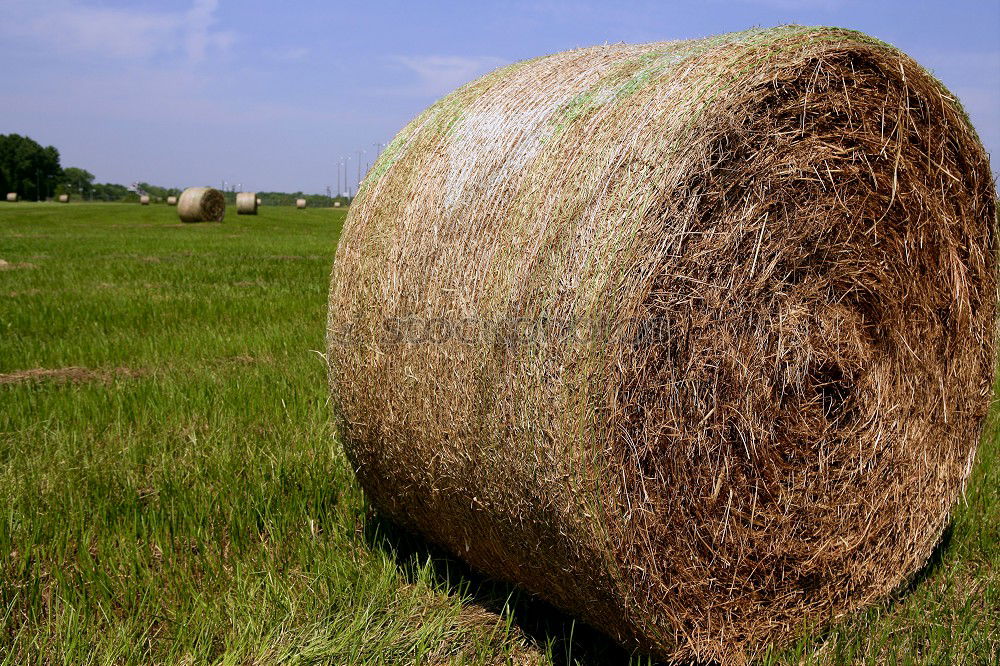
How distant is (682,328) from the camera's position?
2.94 metres

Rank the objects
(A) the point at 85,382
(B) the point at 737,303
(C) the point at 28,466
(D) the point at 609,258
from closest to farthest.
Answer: (D) the point at 609,258 < (B) the point at 737,303 < (C) the point at 28,466 < (A) the point at 85,382

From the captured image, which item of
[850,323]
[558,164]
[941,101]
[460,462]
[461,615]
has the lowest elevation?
[461,615]

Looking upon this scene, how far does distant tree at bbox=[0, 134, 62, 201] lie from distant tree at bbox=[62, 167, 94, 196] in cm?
1247

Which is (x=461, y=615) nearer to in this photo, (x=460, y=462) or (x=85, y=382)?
(x=460, y=462)

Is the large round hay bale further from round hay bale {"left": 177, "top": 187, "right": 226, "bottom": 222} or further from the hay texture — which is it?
the hay texture

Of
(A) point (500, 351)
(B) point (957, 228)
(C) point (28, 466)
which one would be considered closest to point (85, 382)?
(C) point (28, 466)

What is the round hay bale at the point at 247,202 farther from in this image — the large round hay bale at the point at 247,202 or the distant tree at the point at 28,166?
the distant tree at the point at 28,166

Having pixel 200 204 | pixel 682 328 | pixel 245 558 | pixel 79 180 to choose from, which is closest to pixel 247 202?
pixel 200 204

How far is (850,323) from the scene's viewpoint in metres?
3.62

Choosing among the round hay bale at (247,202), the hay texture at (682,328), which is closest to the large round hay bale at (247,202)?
the round hay bale at (247,202)

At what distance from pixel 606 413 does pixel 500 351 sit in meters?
0.44

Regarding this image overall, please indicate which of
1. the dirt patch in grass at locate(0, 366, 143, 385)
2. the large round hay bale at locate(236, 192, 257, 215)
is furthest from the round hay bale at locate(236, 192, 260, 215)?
the dirt patch in grass at locate(0, 366, 143, 385)

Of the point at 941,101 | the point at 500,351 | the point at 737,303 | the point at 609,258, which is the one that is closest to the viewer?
the point at 609,258

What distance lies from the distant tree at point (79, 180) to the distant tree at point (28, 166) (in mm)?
12466
